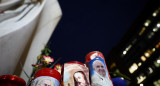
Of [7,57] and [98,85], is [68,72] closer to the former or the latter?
[98,85]

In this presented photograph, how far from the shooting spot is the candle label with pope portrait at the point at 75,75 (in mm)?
554

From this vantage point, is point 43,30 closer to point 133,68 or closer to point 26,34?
point 26,34

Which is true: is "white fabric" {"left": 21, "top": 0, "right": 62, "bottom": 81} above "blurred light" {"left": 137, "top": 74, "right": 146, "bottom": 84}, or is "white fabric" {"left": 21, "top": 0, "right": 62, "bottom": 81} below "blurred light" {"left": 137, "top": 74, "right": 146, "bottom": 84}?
below

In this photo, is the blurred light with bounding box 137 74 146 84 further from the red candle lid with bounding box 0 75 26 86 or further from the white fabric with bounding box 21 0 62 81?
the red candle lid with bounding box 0 75 26 86

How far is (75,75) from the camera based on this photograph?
59 cm

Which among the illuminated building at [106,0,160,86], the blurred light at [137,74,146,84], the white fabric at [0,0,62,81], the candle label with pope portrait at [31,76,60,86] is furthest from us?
the blurred light at [137,74,146,84]

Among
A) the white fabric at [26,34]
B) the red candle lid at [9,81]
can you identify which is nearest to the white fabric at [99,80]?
the red candle lid at [9,81]

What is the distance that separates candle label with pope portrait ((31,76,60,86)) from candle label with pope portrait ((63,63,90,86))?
0.04 m

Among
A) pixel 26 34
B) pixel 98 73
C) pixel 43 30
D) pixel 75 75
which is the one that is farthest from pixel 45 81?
pixel 43 30

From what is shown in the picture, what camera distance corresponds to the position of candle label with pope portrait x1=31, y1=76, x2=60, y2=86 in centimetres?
53

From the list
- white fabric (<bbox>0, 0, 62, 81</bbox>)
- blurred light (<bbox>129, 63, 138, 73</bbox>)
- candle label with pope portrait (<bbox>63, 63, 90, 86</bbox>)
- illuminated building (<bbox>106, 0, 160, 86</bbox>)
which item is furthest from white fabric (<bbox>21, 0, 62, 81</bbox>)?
blurred light (<bbox>129, 63, 138, 73</bbox>)

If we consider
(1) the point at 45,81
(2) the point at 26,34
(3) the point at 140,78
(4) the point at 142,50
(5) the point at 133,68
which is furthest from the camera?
(5) the point at 133,68

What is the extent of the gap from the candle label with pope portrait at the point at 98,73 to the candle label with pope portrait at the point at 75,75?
26 mm

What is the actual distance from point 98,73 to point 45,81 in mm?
225
